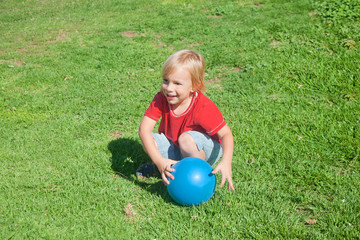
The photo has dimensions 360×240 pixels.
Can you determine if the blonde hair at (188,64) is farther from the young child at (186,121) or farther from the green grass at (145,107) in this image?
the green grass at (145,107)

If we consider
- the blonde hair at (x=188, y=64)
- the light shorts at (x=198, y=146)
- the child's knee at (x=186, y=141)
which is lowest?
the light shorts at (x=198, y=146)

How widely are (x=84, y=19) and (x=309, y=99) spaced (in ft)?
25.2

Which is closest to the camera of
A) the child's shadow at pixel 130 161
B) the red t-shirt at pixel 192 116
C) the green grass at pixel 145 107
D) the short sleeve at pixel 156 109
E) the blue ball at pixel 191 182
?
the blue ball at pixel 191 182

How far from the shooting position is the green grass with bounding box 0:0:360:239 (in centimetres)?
315

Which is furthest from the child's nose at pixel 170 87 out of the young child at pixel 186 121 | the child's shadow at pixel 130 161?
the child's shadow at pixel 130 161

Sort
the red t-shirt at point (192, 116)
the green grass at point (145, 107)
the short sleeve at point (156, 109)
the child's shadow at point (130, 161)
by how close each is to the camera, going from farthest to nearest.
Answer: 1. the child's shadow at point (130, 161)
2. the short sleeve at point (156, 109)
3. the red t-shirt at point (192, 116)
4. the green grass at point (145, 107)

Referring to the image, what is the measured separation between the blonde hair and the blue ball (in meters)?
0.78

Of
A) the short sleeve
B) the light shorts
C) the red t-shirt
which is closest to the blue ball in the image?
the light shorts

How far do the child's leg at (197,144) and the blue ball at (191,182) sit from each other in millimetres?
214

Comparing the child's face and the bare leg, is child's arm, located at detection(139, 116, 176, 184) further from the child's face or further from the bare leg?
the child's face

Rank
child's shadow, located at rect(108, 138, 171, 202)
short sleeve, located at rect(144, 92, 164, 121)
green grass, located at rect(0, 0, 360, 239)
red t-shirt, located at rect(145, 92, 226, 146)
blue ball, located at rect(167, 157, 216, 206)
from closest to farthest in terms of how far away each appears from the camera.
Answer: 1. blue ball, located at rect(167, 157, 216, 206)
2. green grass, located at rect(0, 0, 360, 239)
3. red t-shirt, located at rect(145, 92, 226, 146)
4. short sleeve, located at rect(144, 92, 164, 121)
5. child's shadow, located at rect(108, 138, 171, 202)

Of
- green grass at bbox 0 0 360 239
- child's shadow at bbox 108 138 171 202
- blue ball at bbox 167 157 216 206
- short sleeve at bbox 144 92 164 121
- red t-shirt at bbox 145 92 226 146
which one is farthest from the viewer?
child's shadow at bbox 108 138 171 202

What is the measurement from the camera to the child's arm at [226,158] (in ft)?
10.1

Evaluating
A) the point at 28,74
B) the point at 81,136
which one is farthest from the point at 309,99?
the point at 28,74
